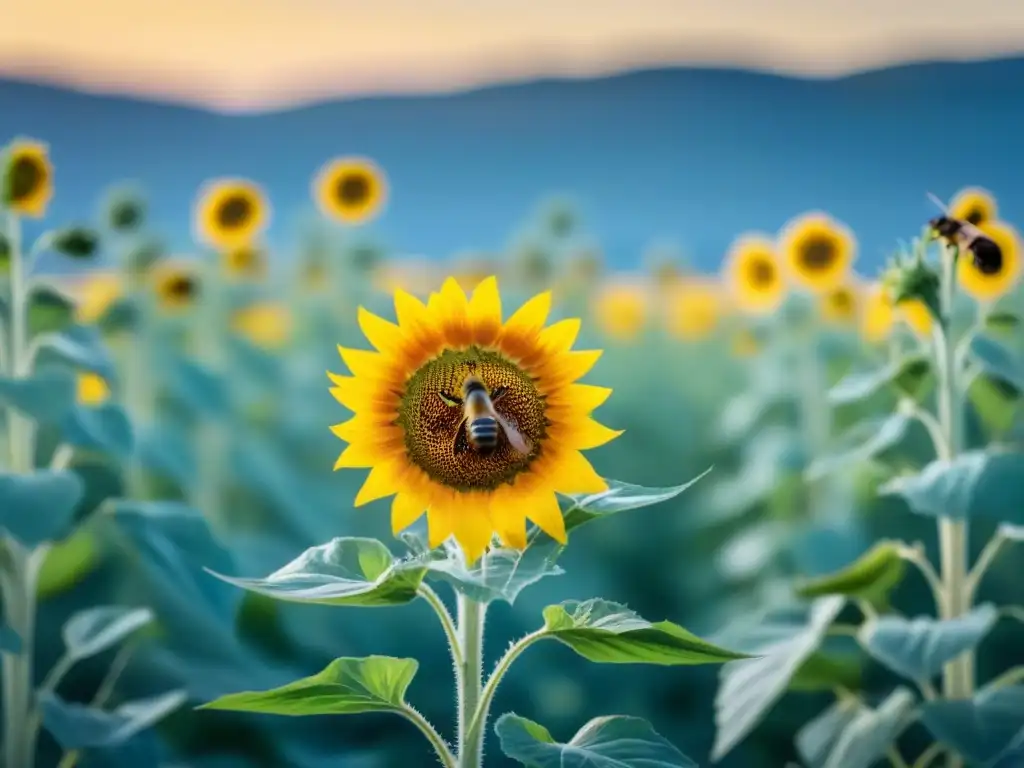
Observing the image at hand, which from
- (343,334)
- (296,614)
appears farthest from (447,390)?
(343,334)

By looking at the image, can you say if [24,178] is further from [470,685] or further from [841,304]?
[841,304]

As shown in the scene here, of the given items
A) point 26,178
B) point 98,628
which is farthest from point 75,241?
point 98,628

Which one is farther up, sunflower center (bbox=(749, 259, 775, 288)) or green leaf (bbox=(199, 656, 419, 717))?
sunflower center (bbox=(749, 259, 775, 288))

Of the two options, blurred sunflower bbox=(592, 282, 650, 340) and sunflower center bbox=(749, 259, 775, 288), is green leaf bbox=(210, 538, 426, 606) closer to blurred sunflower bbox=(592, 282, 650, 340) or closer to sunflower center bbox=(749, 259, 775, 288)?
sunflower center bbox=(749, 259, 775, 288)

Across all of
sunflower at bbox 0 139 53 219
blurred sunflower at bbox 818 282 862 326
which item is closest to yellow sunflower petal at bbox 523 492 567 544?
Result: sunflower at bbox 0 139 53 219

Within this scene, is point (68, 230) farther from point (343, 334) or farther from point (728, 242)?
point (728, 242)

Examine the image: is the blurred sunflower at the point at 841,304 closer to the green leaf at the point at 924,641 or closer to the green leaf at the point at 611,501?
the green leaf at the point at 924,641

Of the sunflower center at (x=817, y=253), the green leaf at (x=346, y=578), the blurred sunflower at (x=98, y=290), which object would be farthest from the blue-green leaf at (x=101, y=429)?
the sunflower center at (x=817, y=253)
